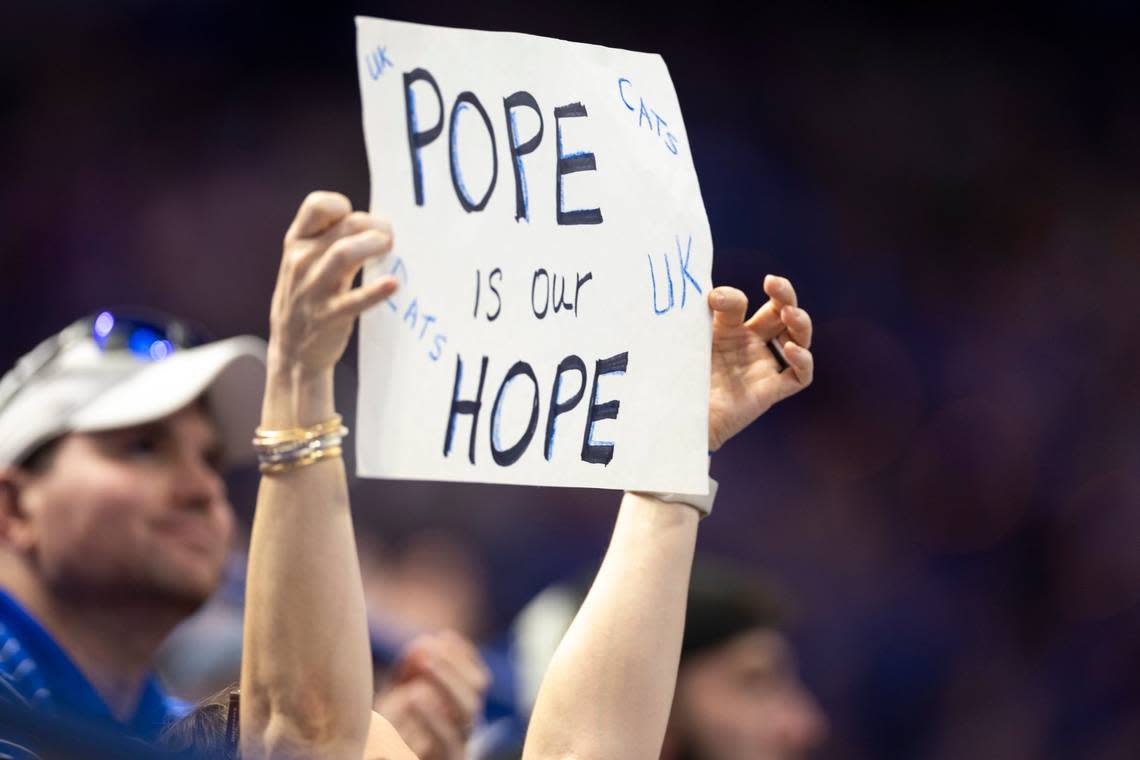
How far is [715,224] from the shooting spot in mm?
4961

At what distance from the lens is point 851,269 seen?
5117 mm

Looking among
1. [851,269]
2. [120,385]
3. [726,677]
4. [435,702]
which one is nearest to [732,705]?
[726,677]

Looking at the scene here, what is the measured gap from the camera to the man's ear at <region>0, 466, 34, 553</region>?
5.90 feet

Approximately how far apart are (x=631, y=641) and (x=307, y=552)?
1.25ft

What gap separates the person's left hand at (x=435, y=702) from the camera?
1.72 meters

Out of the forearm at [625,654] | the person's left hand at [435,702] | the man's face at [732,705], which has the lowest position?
the man's face at [732,705]

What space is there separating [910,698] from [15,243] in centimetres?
268

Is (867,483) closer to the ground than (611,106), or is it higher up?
closer to the ground

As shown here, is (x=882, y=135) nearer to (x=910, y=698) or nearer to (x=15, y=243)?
(x=910, y=698)

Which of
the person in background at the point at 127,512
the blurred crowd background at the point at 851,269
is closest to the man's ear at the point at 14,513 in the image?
the person in background at the point at 127,512

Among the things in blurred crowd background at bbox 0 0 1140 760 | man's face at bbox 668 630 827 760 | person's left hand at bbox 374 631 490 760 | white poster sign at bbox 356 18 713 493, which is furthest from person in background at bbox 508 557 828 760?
blurred crowd background at bbox 0 0 1140 760

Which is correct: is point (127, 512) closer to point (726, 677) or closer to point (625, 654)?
point (625, 654)

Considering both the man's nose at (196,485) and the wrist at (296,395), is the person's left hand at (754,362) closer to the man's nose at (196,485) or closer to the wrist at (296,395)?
the wrist at (296,395)

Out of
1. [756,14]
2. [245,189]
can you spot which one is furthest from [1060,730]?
[245,189]
